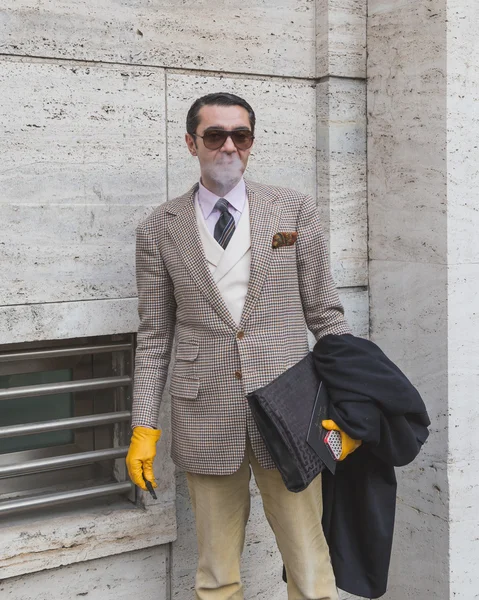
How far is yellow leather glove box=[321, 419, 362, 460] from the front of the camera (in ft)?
9.83

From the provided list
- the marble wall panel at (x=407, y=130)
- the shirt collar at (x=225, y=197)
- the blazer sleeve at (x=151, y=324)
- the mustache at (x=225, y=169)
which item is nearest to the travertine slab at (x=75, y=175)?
the blazer sleeve at (x=151, y=324)

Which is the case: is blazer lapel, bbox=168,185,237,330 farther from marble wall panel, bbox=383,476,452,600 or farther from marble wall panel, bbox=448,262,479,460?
marble wall panel, bbox=383,476,452,600

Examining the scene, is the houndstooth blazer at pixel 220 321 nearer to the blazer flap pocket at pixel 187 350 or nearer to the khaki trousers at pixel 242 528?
the blazer flap pocket at pixel 187 350

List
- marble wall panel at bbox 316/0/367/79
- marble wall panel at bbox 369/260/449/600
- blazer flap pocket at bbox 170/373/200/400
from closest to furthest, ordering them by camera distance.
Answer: blazer flap pocket at bbox 170/373/200/400 < marble wall panel at bbox 369/260/449/600 < marble wall panel at bbox 316/0/367/79

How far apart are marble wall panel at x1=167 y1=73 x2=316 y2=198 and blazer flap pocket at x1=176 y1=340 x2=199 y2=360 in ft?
3.04

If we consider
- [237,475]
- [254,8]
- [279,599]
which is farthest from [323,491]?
[254,8]

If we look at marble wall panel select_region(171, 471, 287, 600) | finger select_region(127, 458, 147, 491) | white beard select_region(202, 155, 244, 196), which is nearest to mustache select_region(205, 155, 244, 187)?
white beard select_region(202, 155, 244, 196)

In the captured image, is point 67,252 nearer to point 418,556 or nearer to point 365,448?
point 365,448

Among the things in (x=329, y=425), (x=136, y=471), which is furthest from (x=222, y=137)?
(x=136, y=471)

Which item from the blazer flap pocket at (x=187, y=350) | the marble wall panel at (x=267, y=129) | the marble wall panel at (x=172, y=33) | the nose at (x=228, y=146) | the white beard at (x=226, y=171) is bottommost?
the blazer flap pocket at (x=187, y=350)

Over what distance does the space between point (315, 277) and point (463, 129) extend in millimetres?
1171

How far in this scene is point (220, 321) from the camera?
121 inches

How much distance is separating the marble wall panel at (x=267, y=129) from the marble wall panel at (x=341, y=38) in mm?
155

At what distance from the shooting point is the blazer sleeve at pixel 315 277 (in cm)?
321
